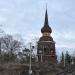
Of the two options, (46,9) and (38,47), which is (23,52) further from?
(46,9)

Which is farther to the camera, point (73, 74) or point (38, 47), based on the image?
point (38, 47)

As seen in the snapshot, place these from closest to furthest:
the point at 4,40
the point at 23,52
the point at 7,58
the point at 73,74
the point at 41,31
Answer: the point at 73,74 → the point at 7,58 → the point at 4,40 → the point at 23,52 → the point at 41,31

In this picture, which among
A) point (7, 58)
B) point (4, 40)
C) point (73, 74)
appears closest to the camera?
point (73, 74)

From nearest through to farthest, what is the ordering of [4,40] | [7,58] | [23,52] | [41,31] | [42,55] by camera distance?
[7,58] < [4,40] < [23,52] < [42,55] < [41,31]

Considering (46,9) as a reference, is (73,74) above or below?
below

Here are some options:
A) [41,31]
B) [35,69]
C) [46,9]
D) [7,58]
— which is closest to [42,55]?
[41,31]

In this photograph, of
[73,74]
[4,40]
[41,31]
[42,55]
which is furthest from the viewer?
[41,31]

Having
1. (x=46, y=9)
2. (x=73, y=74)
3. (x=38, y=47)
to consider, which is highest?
(x=46, y=9)

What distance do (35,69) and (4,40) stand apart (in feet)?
82.9

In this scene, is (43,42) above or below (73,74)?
above

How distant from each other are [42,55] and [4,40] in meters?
21.2

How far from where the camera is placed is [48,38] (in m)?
105

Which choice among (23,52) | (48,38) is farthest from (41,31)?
(23,52)

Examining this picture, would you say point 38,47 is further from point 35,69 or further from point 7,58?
point 35,69
